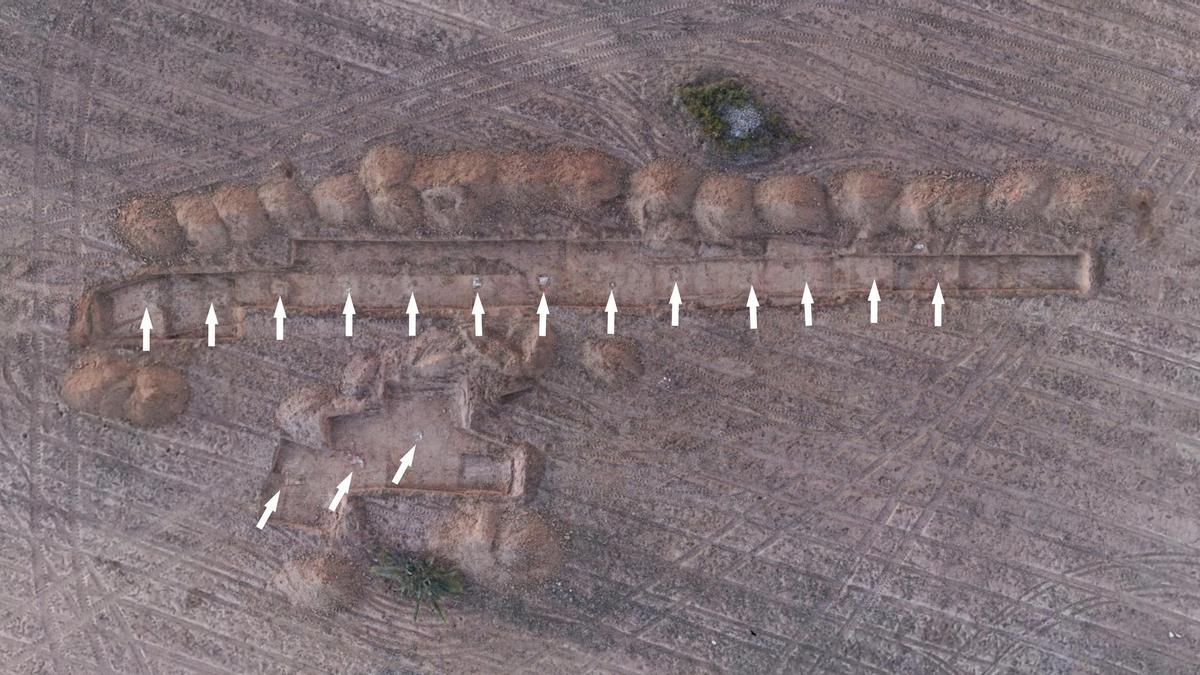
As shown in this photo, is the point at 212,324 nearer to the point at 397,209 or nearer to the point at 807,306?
the point at 397,209

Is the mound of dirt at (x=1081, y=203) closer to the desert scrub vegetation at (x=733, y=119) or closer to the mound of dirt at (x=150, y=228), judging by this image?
the desert scrub vegetation at (x=733, y=119)

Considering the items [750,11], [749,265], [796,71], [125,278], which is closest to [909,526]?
[749,265]

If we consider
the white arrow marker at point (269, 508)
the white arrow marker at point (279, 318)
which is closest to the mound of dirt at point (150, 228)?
the white arrow marker at point (279, 318)

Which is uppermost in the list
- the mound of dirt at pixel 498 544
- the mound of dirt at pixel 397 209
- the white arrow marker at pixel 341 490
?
the mound of dirt at pixel 397 209

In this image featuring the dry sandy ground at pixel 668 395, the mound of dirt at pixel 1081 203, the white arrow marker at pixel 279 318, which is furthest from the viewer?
the white arrow marker at pixel 279 318

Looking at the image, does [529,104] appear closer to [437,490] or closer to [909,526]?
[437,490]

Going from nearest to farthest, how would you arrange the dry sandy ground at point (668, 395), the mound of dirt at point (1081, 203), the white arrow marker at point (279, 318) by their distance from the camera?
the mound of dirt at point (1081, 203) → the dry sandy ground at point (668, 395) → the white arrow marker at point (279, 318)

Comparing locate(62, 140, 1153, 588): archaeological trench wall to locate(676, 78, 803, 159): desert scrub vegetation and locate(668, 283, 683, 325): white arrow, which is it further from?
locate(676, 78, 803, 159): desert scrub vegetation

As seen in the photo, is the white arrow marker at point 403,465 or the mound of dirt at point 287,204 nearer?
the mound of dirt at point 287,204
